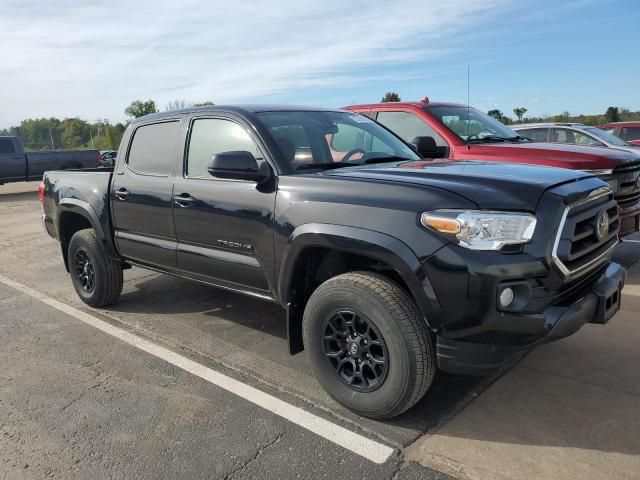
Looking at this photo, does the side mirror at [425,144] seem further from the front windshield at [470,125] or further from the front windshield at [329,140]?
the front windshield at [470,125]

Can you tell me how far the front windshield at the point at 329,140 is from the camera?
144 inches

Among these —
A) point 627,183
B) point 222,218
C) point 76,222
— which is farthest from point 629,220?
point 76,222

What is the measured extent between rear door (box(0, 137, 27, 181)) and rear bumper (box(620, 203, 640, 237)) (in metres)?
17.5

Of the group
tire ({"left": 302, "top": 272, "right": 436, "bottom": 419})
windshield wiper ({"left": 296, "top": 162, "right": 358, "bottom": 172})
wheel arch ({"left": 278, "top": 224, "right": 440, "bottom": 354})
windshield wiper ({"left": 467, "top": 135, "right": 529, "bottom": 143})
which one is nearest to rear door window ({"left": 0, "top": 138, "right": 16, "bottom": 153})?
windshield wiper ({"left": 467, "top": 135, "right": 529, "bottom": 143})

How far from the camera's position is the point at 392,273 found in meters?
3.10

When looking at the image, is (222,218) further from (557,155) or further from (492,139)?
(492,139)

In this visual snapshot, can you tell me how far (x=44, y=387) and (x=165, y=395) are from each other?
885mm

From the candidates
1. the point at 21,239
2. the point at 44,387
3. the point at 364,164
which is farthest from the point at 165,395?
the point at 21,239

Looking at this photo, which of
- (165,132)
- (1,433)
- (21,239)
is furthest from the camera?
(21,239)

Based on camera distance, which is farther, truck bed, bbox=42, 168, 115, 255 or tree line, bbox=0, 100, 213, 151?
tree line, bbox=0, 100, 213, 151

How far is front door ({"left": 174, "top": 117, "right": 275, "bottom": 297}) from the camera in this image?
11.4ft

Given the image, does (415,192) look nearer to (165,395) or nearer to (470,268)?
(470,268)

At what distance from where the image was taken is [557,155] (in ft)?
18.6

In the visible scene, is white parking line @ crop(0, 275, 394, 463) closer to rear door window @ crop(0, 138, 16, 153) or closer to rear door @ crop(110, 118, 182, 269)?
rear door @ crop(110, 118, 182, 269)
